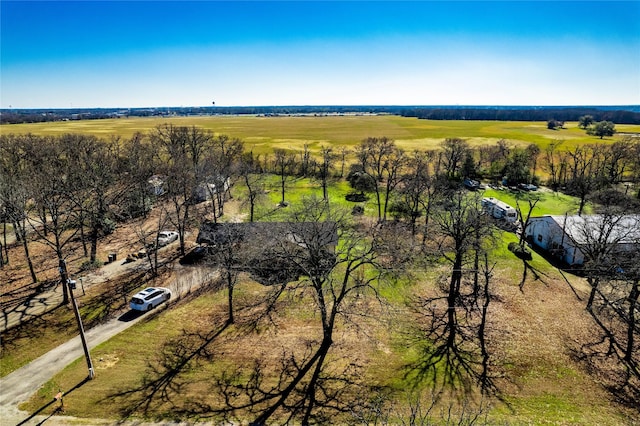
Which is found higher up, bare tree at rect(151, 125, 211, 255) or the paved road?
bare tree at rect(151, 125, 211, 255)

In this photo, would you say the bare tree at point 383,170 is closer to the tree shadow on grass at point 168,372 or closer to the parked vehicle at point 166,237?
the parked vehicle at point 166,237

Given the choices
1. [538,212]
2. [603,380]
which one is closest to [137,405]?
[603,380]

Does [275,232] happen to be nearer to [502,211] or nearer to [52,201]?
[52,201]

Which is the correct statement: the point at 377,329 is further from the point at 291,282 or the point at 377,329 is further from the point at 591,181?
the point at 591,181

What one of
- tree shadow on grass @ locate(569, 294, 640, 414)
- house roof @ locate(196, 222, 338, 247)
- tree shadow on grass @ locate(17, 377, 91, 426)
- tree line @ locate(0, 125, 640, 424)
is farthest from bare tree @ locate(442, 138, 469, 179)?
tree shadow on grass @ locate(17, 377, 91, 426)

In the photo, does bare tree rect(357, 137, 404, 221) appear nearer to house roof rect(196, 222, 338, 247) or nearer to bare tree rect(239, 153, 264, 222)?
bare tree rect(239, 153, 264, 222)
